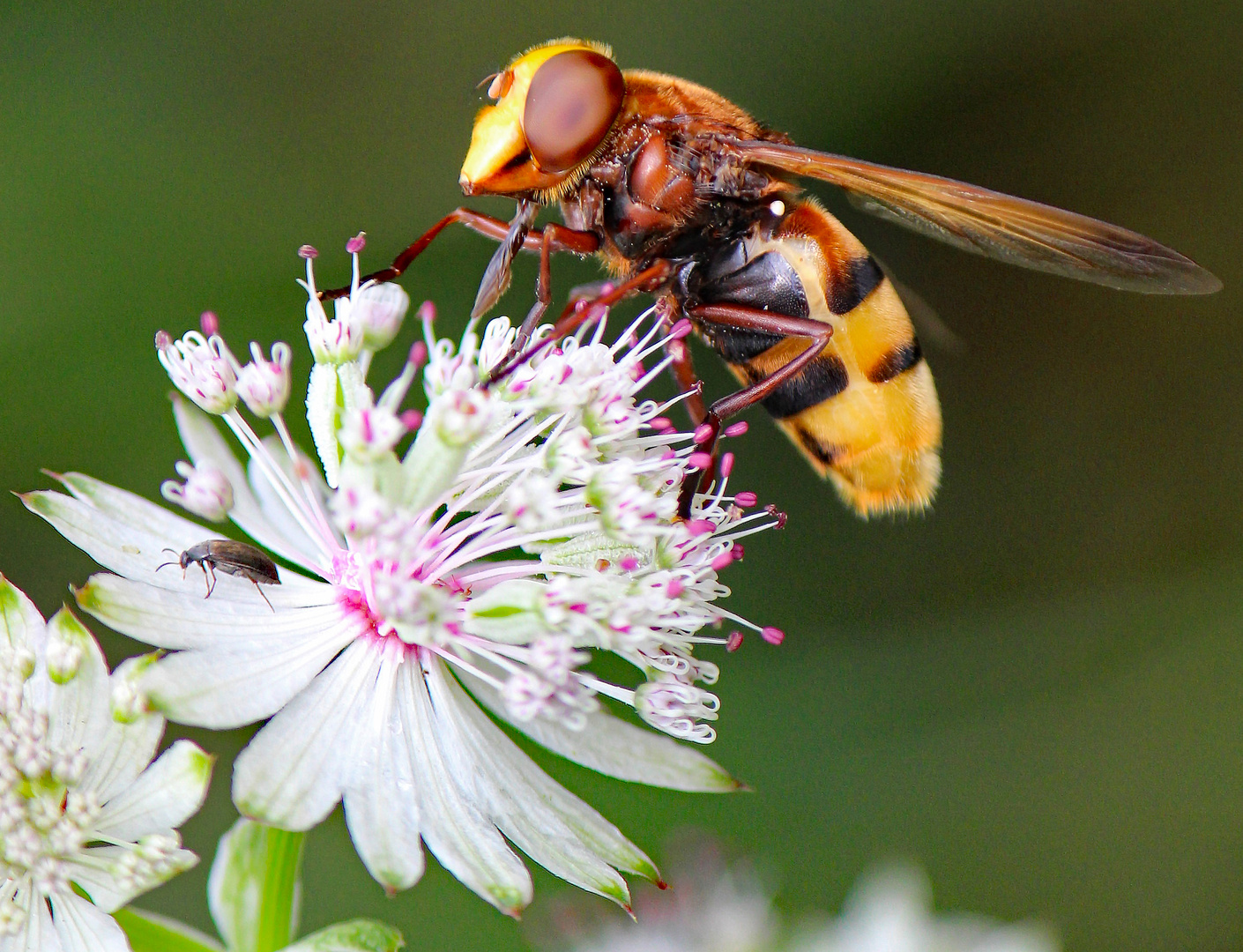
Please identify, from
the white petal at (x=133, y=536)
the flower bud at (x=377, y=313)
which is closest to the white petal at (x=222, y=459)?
the white petal at (x=133, y=536)

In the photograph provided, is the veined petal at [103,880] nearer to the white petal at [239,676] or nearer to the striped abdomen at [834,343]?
the white petal at [239,676]

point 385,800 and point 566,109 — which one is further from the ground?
point 566,109

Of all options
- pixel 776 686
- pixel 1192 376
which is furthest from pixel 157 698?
pixel 1192 376

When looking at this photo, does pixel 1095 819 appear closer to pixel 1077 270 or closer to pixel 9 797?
pixel 1077 270

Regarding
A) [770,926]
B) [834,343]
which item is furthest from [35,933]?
[770,926]

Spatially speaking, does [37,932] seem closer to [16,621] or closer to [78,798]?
[78,798]
